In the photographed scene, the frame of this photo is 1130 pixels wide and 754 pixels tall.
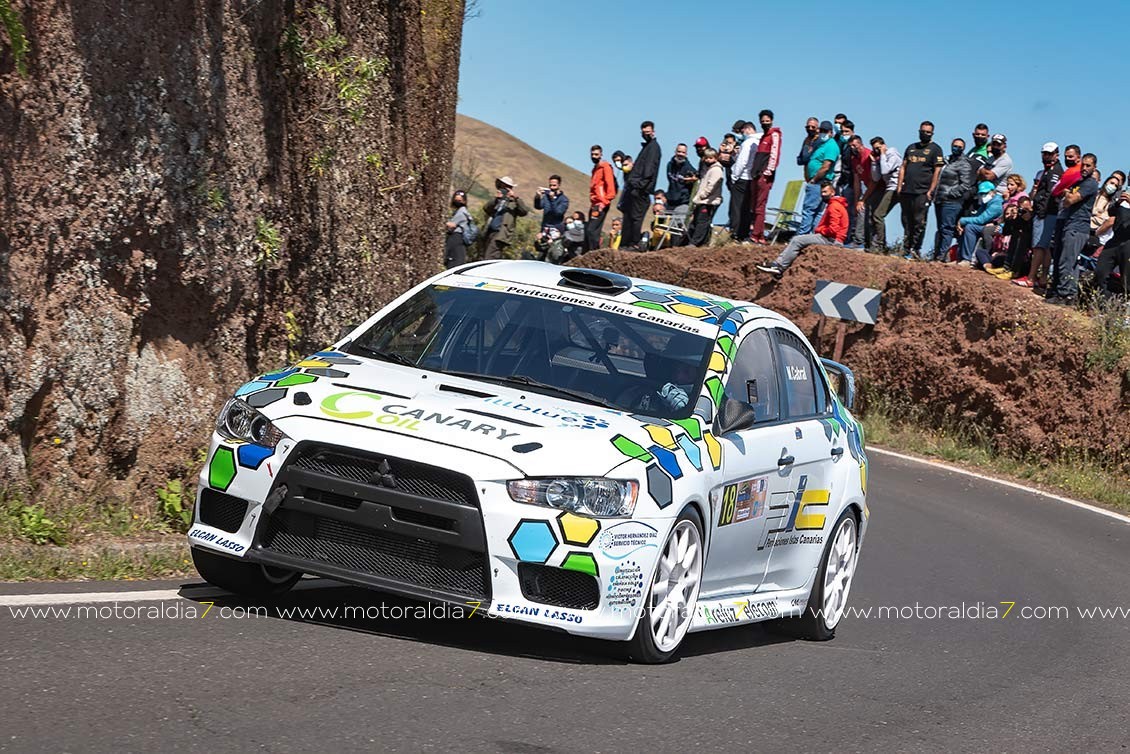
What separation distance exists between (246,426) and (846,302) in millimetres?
17378

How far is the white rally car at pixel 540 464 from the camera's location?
6461mm

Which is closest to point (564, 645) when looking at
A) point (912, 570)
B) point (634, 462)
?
point (634, 462)

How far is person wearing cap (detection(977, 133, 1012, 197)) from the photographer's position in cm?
2173

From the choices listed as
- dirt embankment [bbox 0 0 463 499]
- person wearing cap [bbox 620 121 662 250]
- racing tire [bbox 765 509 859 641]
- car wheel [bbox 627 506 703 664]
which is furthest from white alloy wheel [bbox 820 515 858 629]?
person wearing cap [bbox 620 121 662 250]

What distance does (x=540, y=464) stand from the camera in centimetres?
648

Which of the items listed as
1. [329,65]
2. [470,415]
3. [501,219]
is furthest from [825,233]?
[470,415]

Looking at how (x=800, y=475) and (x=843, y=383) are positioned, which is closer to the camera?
(x=800, y=475)

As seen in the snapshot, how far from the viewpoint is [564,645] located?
724 cm

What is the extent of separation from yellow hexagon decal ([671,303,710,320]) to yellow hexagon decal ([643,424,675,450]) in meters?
1.34

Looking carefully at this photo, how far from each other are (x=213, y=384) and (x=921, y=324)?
1535cm

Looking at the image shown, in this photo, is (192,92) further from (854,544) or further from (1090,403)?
(1090,403)

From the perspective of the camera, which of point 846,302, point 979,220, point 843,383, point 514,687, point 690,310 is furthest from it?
point 846,302

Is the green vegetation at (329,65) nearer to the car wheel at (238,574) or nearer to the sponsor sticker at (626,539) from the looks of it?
the car wheel at (238,574)

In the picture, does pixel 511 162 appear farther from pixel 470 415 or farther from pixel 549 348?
pixel 470 415
